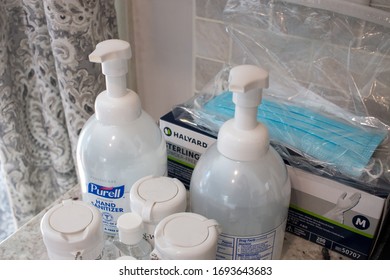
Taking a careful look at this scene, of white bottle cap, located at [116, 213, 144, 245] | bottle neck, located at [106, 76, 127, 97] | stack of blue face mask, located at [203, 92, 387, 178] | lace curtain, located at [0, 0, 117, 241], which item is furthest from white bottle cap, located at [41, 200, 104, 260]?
lace curtain, located at [0, 0, 117, 241]

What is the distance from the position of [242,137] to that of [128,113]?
0.13m

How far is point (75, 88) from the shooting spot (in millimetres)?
799

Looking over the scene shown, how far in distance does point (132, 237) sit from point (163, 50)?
1.48ft

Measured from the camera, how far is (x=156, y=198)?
1.63 ft

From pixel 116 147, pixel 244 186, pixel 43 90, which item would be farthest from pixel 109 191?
pixel 43 90

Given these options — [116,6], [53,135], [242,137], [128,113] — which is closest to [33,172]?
[53,135]

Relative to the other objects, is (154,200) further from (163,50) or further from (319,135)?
(163,50)

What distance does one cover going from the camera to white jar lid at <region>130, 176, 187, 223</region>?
0.49 meters

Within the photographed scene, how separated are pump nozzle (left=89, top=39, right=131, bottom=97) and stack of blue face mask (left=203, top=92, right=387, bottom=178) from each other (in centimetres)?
15

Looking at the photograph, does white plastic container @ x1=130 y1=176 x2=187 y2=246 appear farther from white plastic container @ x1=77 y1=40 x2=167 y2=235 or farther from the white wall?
the white wall

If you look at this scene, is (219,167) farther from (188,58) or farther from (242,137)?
(188,58)

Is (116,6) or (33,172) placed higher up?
(116,6)

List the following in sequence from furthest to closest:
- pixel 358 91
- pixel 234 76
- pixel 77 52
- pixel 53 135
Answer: pixel 53 135
pixel 77 52
pixel 358 91
pixel 234 76
